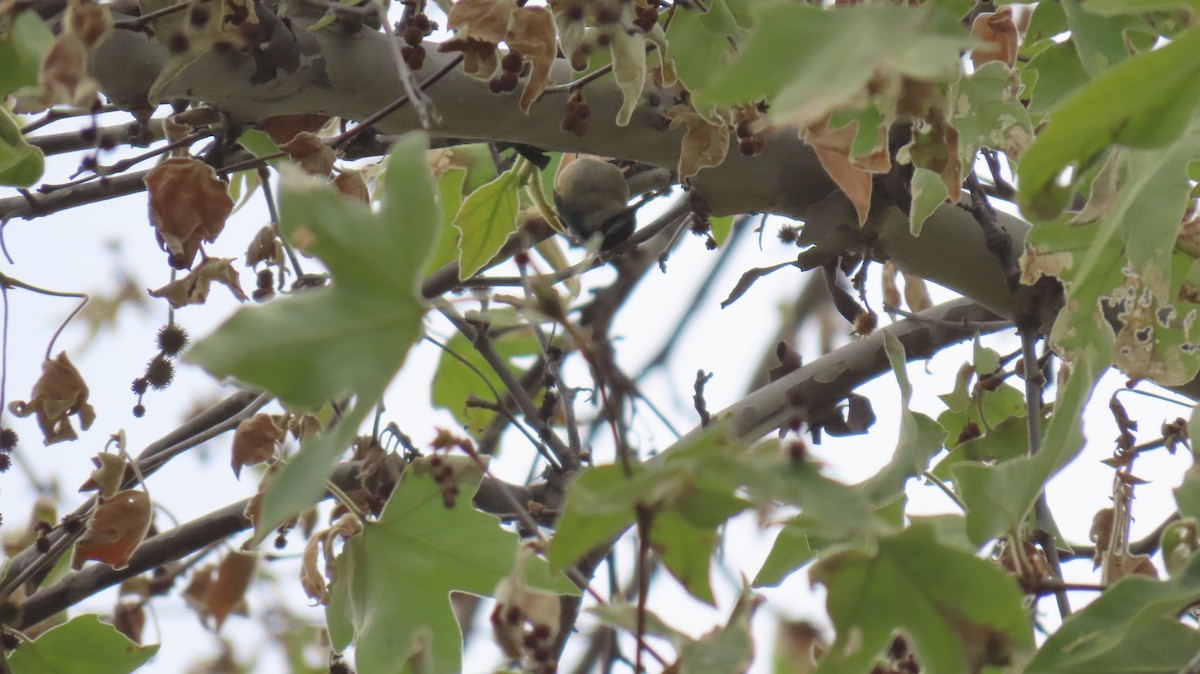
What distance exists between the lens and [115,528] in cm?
102

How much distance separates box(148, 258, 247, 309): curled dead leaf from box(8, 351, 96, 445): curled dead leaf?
10 centimetres

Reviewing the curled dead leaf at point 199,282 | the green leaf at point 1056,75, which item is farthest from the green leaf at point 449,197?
the green leaf at point 1056,75

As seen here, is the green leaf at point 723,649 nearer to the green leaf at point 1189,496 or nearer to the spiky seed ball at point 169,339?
the green leaf at point 1189,496

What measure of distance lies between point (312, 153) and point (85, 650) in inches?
18.4

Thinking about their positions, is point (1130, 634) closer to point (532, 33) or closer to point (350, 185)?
point (532, 33)

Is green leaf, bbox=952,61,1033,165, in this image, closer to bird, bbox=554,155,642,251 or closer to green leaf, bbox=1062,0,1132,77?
green leaf, bbox=1062,0,1132,77

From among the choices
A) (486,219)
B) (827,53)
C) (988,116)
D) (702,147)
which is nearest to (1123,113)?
(827,53)

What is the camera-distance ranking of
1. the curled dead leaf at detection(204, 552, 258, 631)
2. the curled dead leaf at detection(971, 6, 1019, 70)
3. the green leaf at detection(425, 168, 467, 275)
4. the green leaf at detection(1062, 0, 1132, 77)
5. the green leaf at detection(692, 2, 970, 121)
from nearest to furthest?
1. the green leaf at detection(692, 2, 970, 121)
2. the green leaf at detection(1062, 0, 1132, 77)
3. the curled dead leaf at detection(971, 6, 1019, 70)
4. the green leaf at detection(425, 168, 467, 275)
5. the curled dead leaf at detection(204, 552, 258, 631)

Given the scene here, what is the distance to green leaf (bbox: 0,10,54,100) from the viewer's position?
680mm

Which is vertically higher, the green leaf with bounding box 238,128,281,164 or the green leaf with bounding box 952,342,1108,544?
the green leaf with bounding box 238,128,281,164

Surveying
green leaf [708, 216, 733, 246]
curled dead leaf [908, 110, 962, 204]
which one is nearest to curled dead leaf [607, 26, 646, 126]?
curled dead leaf [908, 110, 962, 204]

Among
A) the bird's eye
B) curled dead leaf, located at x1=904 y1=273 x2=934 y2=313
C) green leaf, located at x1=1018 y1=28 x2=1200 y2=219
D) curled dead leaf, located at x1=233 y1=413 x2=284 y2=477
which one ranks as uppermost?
curled dead leaf, located at x1=904 y1=273 x2=934 y2=313

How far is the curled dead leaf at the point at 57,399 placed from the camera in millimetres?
1008

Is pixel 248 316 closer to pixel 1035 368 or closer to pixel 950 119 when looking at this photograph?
pixel 950 119
